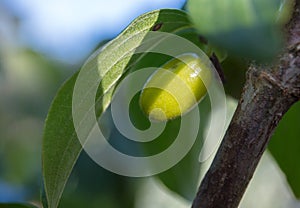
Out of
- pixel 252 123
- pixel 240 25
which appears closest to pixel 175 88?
pixel 252 123

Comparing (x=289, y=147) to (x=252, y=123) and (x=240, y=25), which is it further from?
(x=240, y=25)

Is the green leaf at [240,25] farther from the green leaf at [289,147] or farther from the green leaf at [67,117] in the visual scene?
the green leaf at [289,147]

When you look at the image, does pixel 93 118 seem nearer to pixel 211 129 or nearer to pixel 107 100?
pixel 107 100

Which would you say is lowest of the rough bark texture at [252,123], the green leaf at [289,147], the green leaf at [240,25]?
the green leaf at [289,147]

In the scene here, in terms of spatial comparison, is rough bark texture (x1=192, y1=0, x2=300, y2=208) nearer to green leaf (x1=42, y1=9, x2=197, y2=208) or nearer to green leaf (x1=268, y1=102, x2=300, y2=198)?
green leaf (x1=42, y1=9, x2=197, y2=208)

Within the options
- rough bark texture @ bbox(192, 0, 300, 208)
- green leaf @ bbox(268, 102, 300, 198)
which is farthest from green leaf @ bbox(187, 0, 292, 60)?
green leaf @ bbox(268, 102, 300, 198)

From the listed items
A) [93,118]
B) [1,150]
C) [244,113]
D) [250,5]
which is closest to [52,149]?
[93,118]

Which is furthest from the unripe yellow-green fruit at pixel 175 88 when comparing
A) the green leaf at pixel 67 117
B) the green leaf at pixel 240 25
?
the green leaf at pixel 240 25
